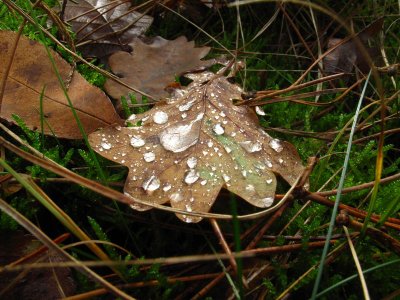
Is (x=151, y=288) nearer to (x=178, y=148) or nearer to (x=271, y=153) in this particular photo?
(x=178, y=148)

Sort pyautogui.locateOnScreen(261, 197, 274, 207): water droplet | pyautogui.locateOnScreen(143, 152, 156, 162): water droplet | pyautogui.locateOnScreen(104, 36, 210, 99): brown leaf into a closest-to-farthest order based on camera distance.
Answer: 1. pyautogui.locateOnScreen(261, 197, 274, 207): water droplet
2. pyautogui.locateOnScreen(143, 152, 156, 162): water droplet
3. pyautogui.locateOnScreen(104, 36, 210, 99): brown leaf

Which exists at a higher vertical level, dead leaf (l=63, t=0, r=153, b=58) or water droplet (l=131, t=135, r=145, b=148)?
dead leaf (l=63, t=0, r=153, b=58)

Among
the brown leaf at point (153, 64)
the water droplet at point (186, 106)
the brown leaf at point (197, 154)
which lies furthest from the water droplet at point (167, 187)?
the brown leaf at point (153, 64)

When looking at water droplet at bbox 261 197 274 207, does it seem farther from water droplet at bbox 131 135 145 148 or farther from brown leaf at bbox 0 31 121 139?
brown leaf at bbox 0 31 121 139

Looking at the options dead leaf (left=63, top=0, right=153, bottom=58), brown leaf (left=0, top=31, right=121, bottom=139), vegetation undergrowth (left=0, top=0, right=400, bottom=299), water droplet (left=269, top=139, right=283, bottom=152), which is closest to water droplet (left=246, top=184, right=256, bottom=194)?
vegetation undergrowth (left=0, top=0, right=400, bottom=299)

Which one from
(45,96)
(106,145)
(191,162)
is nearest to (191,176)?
(191,162)

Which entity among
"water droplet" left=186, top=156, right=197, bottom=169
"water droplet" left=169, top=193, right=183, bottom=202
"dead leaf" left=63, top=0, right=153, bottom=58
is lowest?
"water droplet" left=169, top=193, right=183, bottom=202

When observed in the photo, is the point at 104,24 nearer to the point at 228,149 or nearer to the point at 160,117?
the point at 160,117
